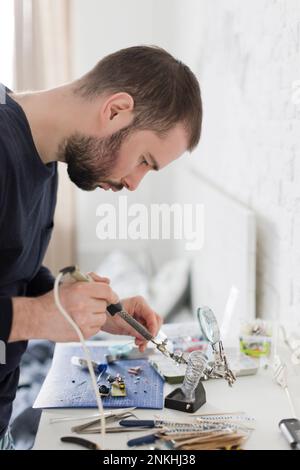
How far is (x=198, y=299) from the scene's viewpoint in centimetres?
256

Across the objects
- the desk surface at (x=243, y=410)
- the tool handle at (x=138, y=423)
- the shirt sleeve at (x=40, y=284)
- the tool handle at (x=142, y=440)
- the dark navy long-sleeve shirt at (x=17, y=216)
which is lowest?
the desk surface at (x=243, y=410)

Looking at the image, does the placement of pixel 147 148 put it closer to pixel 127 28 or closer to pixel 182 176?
pixel 182 176

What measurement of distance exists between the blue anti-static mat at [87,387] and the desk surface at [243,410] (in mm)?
21

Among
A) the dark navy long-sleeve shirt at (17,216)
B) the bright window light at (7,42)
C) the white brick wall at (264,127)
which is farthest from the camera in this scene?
the bright window light at (7,42)

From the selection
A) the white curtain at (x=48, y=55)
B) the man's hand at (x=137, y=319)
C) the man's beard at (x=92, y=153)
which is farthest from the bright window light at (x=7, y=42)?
the man's hand at (x=137, y=319)

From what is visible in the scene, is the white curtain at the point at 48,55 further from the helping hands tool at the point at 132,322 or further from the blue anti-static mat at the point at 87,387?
the helping hands tool at the point at 132,322

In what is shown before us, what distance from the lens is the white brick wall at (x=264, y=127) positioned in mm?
1429

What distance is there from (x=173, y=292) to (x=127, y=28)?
5.08ft

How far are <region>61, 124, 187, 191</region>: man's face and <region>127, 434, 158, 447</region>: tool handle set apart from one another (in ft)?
1.52

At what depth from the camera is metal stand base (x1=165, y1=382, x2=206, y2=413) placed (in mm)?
1039

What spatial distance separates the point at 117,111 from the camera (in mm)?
1047

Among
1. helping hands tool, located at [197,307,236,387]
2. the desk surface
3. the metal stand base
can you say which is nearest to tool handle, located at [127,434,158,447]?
the desk surface

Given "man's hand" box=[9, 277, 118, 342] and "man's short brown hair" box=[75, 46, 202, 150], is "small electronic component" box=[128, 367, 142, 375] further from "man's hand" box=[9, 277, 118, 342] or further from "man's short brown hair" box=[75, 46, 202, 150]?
"man's short brown hair" box=[75, 46, 202, 150]

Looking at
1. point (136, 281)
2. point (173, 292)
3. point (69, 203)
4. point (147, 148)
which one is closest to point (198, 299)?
point (173, 292)
